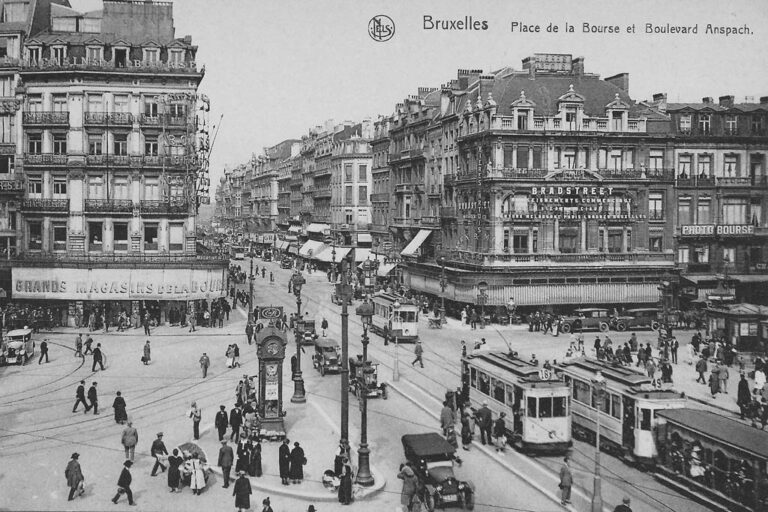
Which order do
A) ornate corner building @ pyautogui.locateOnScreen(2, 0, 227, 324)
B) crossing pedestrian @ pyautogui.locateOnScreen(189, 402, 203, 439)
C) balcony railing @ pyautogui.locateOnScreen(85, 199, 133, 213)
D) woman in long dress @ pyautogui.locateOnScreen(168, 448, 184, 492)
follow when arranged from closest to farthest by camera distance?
woman in long dress @ pyautogui.locateOnScreen(168, 448, 184, 492) < crossing pedestrian @ pyautogui.locateOnScreen(189, 402, 203, 439) < ornate corner building @ pyautogui.locateOnScreen(2, 0, 227, 324) < balcony railing @ pyautogui.locateOnScreen(85, 199, 133, 213)

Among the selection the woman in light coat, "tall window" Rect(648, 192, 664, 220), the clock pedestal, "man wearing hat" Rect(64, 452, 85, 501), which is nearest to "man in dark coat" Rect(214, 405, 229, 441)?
the clock pedestal

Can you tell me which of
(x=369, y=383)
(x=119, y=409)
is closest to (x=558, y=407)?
(x=369, y=383)

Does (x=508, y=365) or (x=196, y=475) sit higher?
(x=508, y=365)

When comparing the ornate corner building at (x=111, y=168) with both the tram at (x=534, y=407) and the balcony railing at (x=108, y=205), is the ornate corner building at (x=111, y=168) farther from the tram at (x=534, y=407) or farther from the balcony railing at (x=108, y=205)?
the tram at (x=534, y=407)

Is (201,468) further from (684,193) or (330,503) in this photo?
(684,193)

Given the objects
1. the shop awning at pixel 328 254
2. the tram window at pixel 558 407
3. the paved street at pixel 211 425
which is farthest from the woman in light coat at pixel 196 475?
the shop awning at pixel 328 254

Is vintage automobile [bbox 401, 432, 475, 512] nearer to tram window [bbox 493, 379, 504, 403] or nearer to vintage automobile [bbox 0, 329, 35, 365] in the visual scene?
tram window [bbox 493, 379, 504, 403]

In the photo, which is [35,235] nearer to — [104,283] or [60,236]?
[60,236]
